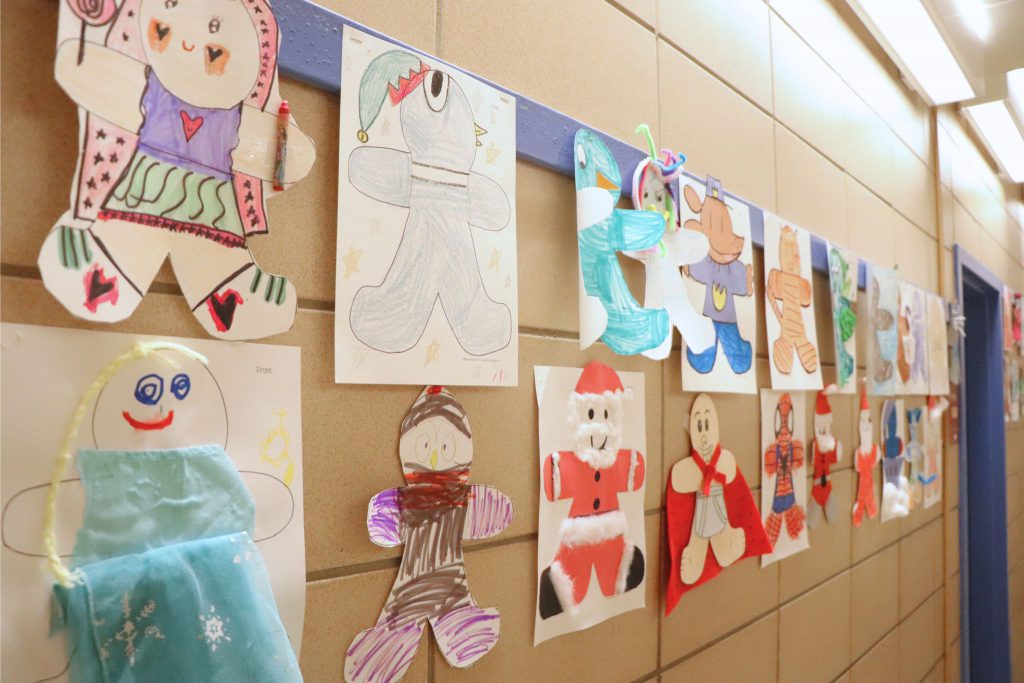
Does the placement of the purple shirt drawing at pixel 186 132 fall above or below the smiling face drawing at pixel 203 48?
below

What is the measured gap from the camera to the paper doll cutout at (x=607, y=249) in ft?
2.94

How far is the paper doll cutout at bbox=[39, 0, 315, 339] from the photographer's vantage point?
500mm

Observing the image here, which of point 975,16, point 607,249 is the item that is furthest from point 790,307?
point 975,16

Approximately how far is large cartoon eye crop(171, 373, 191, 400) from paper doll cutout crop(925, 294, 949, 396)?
7.44 feet

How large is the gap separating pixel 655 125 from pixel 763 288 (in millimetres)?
429

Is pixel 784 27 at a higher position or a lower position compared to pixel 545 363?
higher

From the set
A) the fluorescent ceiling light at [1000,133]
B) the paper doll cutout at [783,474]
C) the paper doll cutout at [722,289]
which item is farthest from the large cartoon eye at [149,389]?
the fluorescent ceiling light at [1000,133]

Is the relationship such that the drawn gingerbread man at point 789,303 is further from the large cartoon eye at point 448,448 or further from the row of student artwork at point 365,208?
the large cartoon eye at point 448,448

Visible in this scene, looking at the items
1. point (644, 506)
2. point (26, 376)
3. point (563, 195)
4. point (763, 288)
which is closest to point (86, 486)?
point (26, 376)

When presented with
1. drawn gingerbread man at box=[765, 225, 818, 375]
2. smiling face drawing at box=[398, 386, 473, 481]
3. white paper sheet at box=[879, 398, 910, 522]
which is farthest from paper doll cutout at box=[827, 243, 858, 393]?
smiling face drawing at box=[398, 386, 473, 481]

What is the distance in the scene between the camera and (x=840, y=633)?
5.38ft

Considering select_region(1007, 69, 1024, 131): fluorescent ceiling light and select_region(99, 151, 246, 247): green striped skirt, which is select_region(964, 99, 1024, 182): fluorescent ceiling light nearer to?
select_region(1007, 69, 1024, 131): fluorescent ceiling light

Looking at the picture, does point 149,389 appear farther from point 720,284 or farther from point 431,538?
point 720,284

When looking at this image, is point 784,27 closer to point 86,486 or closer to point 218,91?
point 218,91
